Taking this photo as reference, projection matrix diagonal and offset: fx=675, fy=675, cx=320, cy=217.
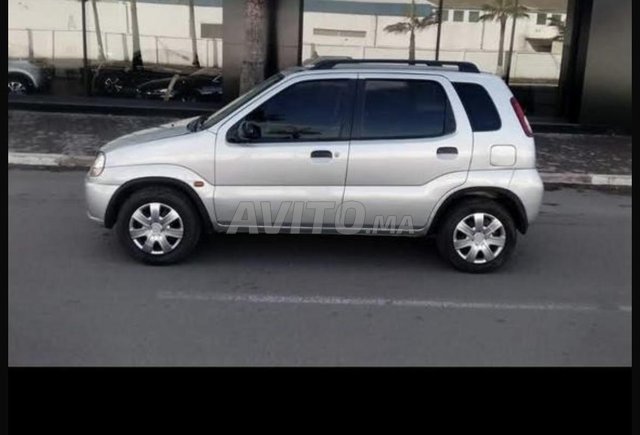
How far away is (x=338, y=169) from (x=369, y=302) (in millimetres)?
1102

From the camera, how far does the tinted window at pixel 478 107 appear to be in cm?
538

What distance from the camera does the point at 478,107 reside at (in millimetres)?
5406

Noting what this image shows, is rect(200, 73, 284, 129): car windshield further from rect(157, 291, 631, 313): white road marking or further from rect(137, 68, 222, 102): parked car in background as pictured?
rect(137, 68, 222, 102): parked car in background

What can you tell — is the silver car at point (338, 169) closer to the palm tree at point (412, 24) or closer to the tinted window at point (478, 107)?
the tinted window at point (478, 107)

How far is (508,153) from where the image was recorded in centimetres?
A: 536

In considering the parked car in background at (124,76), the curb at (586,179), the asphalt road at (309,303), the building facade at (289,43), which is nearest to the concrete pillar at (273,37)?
the building facade at (289,43)

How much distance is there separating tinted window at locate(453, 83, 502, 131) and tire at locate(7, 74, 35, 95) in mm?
10173

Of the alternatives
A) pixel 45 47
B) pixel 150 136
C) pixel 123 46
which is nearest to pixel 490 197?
pixel 150 136

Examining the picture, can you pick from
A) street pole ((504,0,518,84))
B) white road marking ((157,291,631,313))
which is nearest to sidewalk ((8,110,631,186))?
street pole ((504,0,518,84))

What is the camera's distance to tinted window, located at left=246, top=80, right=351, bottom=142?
532 cm

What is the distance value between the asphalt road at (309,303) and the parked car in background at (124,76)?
22.9 ft
